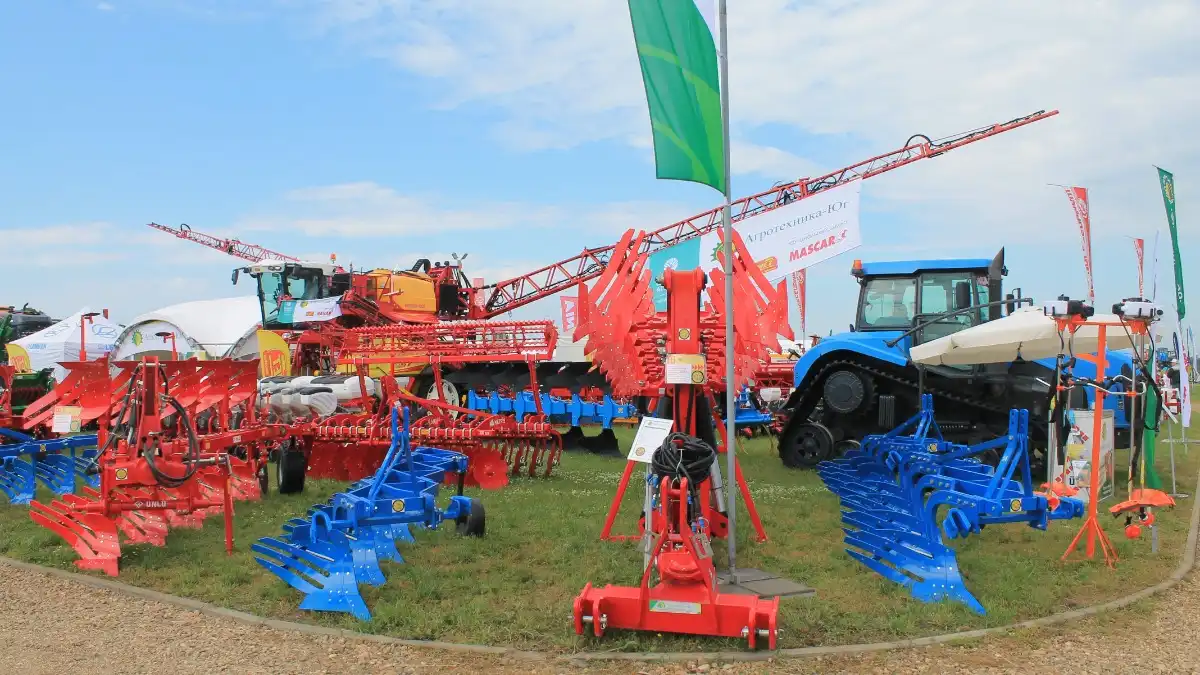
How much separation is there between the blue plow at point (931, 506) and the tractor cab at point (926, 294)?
269 centimetres

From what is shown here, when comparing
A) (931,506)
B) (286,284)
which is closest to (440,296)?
(286,284)

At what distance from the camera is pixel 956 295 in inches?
397

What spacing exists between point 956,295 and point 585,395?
611 cm

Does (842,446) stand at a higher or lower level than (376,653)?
higher

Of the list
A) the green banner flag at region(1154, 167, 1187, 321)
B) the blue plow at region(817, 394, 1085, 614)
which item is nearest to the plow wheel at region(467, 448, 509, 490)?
the blue plow at region(817, 394, 1085, 614)

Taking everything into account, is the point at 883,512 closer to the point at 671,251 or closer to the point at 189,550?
the point at 189,550

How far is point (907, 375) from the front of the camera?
1023cm

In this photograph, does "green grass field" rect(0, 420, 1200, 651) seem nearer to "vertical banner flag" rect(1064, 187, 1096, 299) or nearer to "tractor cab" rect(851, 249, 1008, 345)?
"tractor cab" rect(851, 249, 1008, 345)

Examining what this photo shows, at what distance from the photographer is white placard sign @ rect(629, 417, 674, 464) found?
514 cm

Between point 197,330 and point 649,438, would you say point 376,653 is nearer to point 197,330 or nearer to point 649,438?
point 649,438

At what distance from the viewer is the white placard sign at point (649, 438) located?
5.14 meters

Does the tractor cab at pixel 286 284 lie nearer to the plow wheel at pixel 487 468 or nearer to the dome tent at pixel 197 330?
the dome tent at pixel 197 330

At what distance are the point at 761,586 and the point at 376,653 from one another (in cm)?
232

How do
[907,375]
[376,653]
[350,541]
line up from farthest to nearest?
1. [907,375]
2. [350,541]
3. [376,653]
